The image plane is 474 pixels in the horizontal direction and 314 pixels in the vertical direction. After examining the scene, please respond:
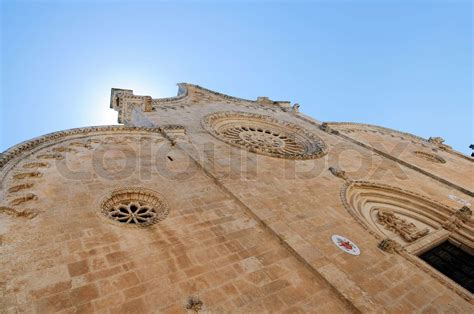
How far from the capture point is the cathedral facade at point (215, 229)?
253 inches

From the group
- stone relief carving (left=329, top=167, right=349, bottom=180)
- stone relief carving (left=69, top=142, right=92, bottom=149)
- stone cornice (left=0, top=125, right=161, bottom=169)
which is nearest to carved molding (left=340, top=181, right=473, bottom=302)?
stone relief carving (left=329, top=167, right=349, bottom=180)

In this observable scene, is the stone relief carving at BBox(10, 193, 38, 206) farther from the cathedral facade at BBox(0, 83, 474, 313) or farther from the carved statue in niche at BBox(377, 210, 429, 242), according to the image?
the carved statue in niche at BBox(377, 210, 429, 242)

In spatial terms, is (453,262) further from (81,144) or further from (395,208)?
(81,144)

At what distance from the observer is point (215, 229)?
27.6 feet

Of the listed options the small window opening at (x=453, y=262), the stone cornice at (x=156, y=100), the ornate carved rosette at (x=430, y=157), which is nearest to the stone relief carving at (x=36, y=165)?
the stone cornice at (x=156, y=100)

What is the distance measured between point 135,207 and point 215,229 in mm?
2602

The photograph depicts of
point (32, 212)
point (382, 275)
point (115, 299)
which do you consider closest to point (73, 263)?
point (115, 299)

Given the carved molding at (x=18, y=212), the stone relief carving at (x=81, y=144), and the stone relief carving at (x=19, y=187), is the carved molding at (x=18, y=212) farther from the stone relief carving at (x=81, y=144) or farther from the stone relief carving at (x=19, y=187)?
the stone relief carving at (x=81, y=144)

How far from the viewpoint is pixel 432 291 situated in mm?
7820

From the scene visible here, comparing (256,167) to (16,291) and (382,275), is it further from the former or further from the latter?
(16,291)

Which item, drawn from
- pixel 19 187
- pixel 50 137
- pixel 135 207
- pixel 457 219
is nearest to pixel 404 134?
pixel 457 219

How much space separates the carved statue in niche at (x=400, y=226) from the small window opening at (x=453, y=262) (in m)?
0.65

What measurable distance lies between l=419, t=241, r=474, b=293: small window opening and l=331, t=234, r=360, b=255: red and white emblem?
3508 millimetres

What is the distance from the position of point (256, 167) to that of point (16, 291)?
8573 mm
